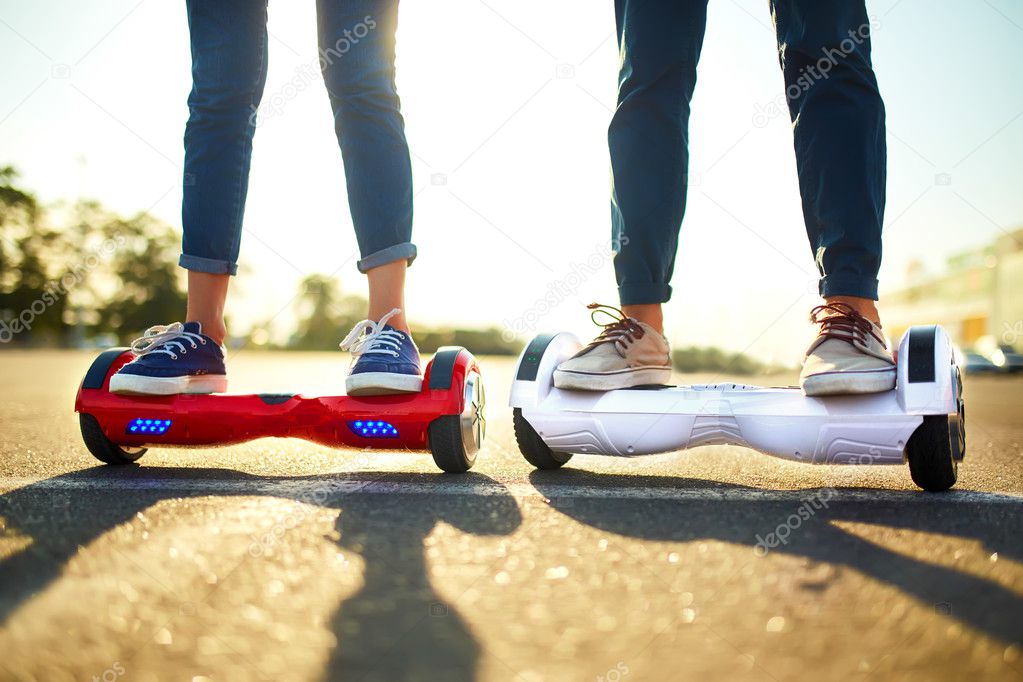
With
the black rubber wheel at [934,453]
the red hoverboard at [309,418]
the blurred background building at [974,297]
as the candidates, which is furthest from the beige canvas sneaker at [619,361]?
the blurred background building at [974,297]

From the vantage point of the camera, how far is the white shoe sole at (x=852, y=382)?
1747 mm

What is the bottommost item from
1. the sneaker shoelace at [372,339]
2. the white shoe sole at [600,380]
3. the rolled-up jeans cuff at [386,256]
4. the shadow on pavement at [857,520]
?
the shadow on pavement at [857,520]

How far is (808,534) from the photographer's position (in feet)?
4.21

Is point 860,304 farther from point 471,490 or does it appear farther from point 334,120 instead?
point 334,120

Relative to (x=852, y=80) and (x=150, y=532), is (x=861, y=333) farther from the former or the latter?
(x=150, y=532)

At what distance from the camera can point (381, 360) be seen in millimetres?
2021

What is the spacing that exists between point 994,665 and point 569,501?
90 centimetres

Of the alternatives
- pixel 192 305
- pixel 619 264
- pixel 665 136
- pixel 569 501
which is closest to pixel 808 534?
pixel 569 501

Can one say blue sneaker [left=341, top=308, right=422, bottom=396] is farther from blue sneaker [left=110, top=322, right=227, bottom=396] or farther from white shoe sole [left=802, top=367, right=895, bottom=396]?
white shoe sole [left=802, top=367, right=895, bottom=396]

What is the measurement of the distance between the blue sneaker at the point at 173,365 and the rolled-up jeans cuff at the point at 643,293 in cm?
104

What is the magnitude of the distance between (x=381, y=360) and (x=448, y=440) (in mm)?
238

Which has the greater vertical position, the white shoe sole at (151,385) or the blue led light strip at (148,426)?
the white shoe sole at (151,385)

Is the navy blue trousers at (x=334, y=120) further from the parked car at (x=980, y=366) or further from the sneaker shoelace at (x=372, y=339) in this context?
the parked car at (x=980, y=366)

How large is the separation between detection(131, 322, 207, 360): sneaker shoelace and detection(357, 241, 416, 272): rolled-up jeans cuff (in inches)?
17.6
